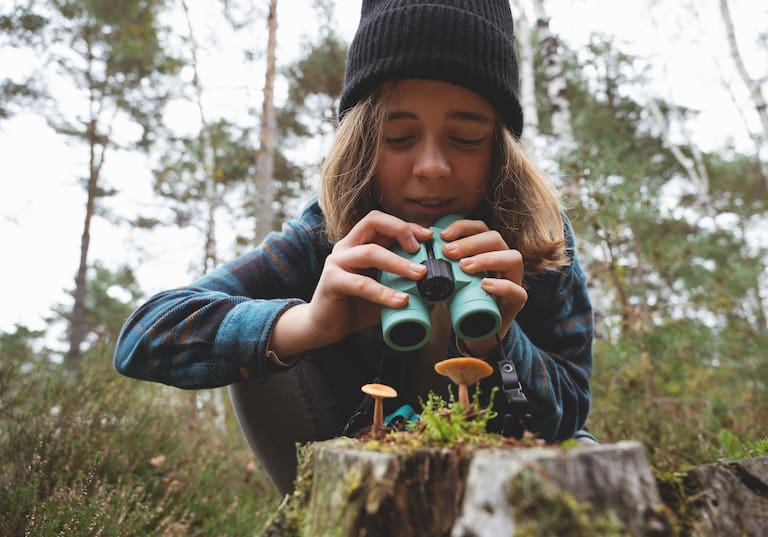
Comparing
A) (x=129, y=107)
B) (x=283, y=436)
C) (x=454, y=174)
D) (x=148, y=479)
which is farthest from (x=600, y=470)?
(x=129, y=107)

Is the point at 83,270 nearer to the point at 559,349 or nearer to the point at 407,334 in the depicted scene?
the point at 559,349

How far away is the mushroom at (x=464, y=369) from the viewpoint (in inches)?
41.8

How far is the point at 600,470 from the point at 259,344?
3.49ft

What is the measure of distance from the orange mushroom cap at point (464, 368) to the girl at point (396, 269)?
199 millimetres

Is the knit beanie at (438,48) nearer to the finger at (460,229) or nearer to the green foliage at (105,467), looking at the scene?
the finger at (460,229)

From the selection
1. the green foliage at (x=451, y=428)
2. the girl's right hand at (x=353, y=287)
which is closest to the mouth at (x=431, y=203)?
the girl's right hand at (x=353, y=287)

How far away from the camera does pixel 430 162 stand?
1614 millimetres

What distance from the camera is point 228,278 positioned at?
200cm

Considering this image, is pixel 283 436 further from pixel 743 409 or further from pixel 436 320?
pixel 743 409

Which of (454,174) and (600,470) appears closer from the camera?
(600,470)

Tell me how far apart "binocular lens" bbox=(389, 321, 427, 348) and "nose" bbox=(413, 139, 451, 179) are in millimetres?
574

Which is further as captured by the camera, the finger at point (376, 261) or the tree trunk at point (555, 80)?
the tree trunk at point (555, 80)

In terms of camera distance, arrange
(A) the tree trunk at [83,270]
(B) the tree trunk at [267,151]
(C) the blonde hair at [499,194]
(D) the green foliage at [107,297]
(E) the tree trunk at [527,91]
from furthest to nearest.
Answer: (D) the green foliage at [107,297] → (A) the tree trunk at [83,270] → (E) the tree trunk at [527,91] → (B) the tree trunk at [267,151] → (C) the blonde hair at [499,194]

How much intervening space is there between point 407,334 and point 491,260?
12.0 inches
